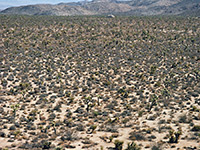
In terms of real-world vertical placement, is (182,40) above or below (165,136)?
above

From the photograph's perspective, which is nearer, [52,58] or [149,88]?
[149,88]

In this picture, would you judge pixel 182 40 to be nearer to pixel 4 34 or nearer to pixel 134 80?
pixel 134 80

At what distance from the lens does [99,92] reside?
29.4 meters

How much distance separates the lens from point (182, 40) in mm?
57875

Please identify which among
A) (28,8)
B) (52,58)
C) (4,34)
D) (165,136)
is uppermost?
(28,8)

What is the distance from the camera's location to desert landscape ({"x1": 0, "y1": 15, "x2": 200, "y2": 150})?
1833 centimetres

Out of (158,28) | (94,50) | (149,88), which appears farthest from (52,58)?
(158,28)

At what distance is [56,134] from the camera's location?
19031 millimetres

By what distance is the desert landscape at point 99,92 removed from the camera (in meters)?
18.3

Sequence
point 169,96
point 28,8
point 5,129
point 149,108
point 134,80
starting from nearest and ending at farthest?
point 5,129, point 149,108, point 169,96, point 134,80, point 28,8

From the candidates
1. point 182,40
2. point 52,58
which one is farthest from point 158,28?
point 52,58

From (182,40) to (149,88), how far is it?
32091 mm

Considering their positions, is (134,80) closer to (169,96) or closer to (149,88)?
(149,88)

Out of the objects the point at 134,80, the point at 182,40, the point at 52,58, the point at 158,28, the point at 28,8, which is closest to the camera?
the point at 134,80
